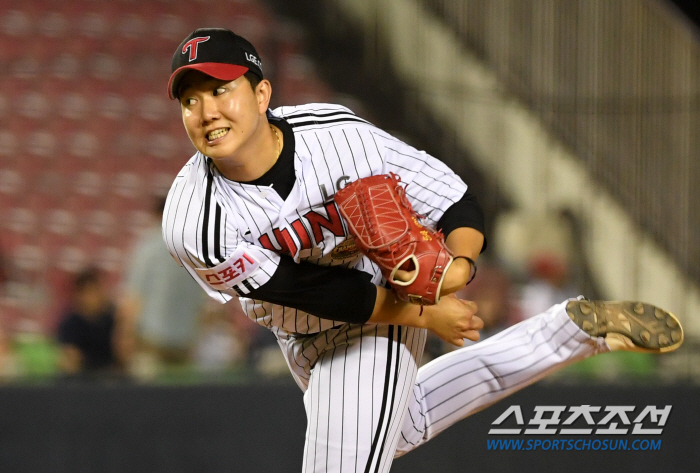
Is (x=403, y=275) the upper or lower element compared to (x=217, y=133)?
lower

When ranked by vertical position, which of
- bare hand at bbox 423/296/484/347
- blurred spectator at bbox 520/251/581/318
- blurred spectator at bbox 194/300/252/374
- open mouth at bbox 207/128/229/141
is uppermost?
open mouth at bbox 207/128/229/141

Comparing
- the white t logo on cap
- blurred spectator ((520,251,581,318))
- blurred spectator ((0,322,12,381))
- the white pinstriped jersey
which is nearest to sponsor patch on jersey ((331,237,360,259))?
the white pinstriped jersey

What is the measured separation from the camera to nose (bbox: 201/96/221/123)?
2168 millimetres

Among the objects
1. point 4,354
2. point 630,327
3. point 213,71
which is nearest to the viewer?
point 213,71

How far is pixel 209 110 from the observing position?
217 centimetres

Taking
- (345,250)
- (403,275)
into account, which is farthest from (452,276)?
(345,250)

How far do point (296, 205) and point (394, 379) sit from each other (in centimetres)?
60

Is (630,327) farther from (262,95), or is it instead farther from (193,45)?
(193,45)

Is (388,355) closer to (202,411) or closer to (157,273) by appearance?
(202,411)

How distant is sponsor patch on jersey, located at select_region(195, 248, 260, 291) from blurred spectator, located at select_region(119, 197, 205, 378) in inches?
Answer: 76.3

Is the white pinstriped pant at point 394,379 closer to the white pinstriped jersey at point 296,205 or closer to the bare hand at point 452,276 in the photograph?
the white pinstriped jersey at point 296,205

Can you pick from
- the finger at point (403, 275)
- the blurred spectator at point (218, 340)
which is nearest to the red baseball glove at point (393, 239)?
the finger at point (403, 275)

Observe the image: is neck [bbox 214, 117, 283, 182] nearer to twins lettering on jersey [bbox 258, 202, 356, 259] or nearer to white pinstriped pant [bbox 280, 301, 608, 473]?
twins lettering on jersey [bbox 258, 202, 356, 259]

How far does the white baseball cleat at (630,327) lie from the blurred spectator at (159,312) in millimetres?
2138
